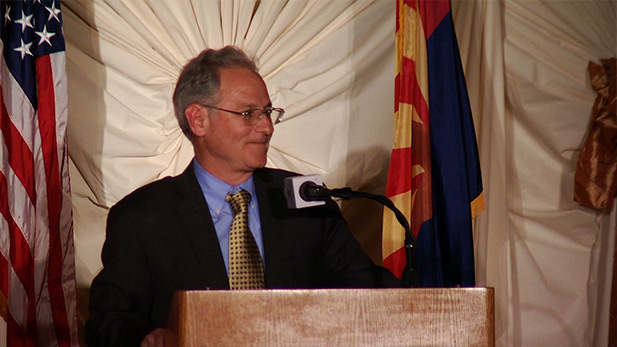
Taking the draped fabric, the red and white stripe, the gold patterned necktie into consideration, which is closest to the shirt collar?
the gold patterned necktie

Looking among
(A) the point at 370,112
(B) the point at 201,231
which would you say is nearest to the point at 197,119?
(B) the point at 201,231

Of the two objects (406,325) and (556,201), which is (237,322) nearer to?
(406,325)

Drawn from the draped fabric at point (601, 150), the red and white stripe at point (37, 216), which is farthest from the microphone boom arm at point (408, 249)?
the draped fabric at point (601, 150)

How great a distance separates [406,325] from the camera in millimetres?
1694

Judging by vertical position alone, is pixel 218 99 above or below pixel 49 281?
above

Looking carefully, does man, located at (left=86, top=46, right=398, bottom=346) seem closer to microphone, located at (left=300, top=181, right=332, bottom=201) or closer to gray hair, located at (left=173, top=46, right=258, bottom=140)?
gray hair, located at (left=173, top=46, right=258, bottom=140)

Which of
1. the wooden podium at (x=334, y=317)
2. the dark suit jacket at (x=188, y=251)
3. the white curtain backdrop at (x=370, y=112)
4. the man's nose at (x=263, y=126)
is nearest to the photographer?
the wooden podium at (x=334, y=317)

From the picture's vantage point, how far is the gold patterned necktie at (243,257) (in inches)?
105

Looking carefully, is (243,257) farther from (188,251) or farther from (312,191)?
(312,191)

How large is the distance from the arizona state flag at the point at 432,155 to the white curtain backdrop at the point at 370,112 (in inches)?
13.9

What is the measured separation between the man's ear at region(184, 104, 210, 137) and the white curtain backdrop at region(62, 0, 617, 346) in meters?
0.37

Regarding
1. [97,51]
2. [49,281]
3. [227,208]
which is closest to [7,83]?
[97,51]

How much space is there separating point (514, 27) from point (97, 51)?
2188mm

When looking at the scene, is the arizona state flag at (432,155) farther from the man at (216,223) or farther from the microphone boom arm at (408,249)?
the microphone boom arm at (408,249)
